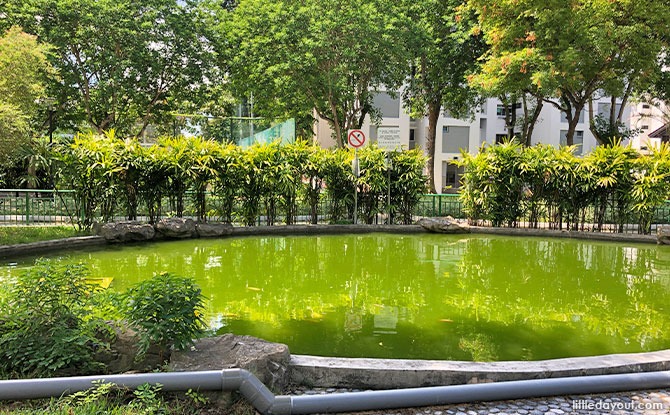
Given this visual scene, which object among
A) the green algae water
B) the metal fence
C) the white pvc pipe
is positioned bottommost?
the green algae water

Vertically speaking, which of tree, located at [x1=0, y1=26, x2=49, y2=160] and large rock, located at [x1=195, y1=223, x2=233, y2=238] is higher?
tree, located at [x1=0, y1=26, x2=49, y2=160]

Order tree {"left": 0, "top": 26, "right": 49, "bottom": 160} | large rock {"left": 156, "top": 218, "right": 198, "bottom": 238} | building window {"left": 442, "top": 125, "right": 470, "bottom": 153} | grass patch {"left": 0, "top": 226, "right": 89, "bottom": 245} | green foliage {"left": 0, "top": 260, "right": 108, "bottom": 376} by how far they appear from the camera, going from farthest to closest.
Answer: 1. building window {"left": 442, "top": 125, "right": 470, "bottom": 153}
2. tree {"left": 0, "top": 26, "right": 49, "bottom": 160}
3. large rock {"left": 156, "top": 218, "right": 198, "bottom": 238}
4. grass patch {"left": 0, "top": 226, "right": 89, "bottom": 245}
5. green foliage {"left": 0, "top": 260, "right": 108, "bottom": 376}

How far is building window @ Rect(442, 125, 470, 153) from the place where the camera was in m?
33.2

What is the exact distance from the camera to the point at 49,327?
3338 mm

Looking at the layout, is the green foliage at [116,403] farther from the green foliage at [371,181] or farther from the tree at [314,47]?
the tree at [314,47]

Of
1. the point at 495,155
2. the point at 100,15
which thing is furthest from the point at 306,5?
the point at 495,155

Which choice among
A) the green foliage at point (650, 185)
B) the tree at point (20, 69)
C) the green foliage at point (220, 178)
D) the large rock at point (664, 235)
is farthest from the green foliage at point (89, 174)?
the large rock at point (664, 235)

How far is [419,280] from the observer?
731 cm

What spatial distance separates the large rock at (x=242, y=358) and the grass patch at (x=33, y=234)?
748 centimetres

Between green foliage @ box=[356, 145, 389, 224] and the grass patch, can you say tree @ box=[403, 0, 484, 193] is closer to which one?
green foliage @ box=[356, 145, 389, 224]

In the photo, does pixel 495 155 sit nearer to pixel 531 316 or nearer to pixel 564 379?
pixel 531 316

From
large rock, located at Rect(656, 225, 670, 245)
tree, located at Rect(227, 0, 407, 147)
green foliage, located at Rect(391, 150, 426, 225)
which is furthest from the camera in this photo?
tree, located at Rect(227, 0, 407, 147)

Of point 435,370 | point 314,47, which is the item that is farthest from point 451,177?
point 435,370

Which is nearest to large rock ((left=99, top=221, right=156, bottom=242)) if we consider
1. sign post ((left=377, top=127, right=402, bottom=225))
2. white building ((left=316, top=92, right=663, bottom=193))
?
sign post ((left=377, top=127, right=402, bottom=225))
